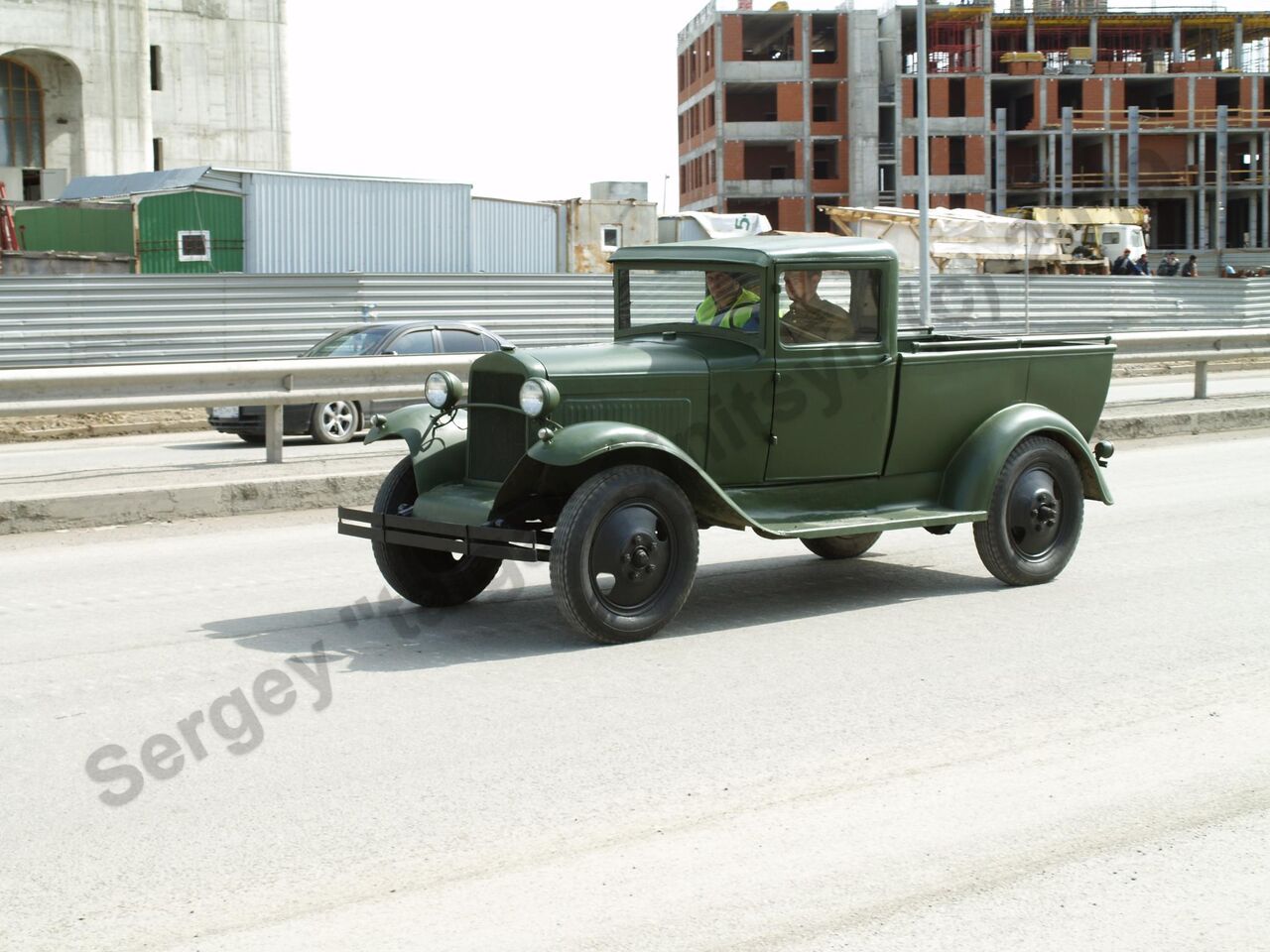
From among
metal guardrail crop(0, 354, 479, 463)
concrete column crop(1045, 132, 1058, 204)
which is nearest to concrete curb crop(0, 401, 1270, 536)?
metal guardrail crop(0, 354, 479, 463)

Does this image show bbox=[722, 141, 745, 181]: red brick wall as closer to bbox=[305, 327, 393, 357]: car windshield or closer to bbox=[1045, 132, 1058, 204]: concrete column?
bbox=[1045, 132, 1058, 204]: concrete column

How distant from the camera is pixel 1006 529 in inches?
334

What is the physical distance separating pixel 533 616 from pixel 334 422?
10.7m

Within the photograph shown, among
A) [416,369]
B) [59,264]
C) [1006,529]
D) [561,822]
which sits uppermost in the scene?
[59,264]

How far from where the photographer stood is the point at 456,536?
7266 mm

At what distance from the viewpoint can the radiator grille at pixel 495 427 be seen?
7457 mm

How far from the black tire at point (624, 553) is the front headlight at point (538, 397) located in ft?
1.29

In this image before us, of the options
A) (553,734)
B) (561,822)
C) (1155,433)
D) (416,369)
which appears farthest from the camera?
(1155,433)

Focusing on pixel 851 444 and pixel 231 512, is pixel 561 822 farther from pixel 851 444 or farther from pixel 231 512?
pixel 231 512

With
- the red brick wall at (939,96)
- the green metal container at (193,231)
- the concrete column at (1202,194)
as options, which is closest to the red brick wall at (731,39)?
the red brick wall at (939,96)

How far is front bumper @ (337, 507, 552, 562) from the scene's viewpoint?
23.3 feet

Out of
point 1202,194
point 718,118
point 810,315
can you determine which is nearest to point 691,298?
point 810,315

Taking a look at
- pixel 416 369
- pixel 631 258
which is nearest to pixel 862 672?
pixel 631 258

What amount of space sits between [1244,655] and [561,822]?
3620mm
